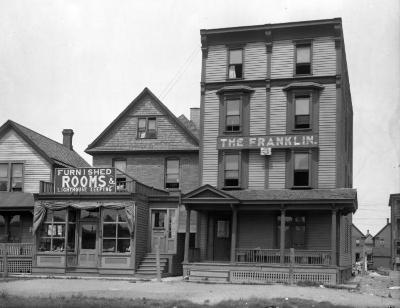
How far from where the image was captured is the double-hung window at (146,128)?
39.0m

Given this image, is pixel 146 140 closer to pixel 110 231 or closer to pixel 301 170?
pixel 110 231

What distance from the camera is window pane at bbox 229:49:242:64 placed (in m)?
36.1

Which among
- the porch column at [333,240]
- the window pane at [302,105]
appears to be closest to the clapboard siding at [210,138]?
the window pane at [302,105]

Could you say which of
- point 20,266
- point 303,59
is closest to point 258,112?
point 303,59

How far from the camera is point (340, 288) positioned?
27297 mm

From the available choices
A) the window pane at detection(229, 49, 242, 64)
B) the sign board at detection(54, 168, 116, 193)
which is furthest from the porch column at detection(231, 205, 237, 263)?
the window pane at detection(229, 49, 242, 64)

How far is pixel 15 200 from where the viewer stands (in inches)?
1458

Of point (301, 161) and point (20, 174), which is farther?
point (20, 174)

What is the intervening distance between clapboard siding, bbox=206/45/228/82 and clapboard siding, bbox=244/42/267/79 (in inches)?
47.0

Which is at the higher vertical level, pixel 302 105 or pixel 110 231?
pixel 302 105

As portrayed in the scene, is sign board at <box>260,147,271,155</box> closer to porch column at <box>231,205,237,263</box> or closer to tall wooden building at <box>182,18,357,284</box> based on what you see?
tall wooden building at <box>182,18,357,284</box>

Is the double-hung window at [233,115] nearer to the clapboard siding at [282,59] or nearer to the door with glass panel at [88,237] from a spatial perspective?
the clapboard siding at [282,59]

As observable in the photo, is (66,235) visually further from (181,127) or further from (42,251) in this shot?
(181,127)

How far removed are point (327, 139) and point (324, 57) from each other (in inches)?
166
